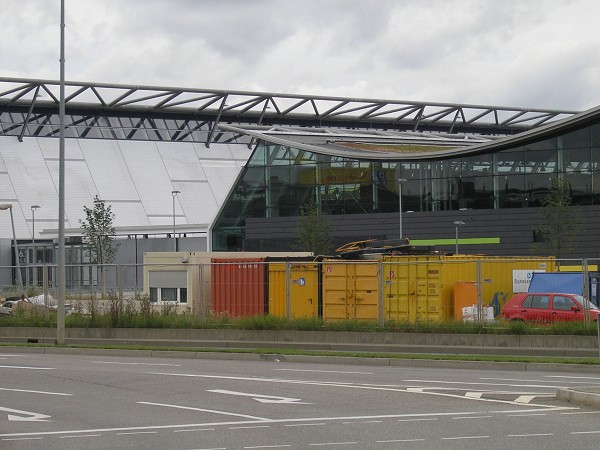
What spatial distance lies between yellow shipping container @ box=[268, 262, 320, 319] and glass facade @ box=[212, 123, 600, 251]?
1039 inches

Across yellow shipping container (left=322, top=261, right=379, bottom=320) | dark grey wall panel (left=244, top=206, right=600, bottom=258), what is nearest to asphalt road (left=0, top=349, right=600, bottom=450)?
yellow shipping container (left=322, top=261, right=379, bottom=320)

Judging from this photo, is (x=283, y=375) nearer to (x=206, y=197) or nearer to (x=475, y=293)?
(x=475, y=293)

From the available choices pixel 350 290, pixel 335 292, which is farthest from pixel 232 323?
Result: pixel 350 290

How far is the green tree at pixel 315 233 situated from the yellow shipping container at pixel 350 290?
24778 millimetres

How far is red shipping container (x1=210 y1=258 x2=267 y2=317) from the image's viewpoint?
1248 inches

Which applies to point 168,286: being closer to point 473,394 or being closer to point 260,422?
point 473,394

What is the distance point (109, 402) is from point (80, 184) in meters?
67.7

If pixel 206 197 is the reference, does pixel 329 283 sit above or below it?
below

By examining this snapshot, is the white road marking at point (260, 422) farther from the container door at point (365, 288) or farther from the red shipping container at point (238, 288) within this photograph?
the red shipping container at point (238, 288)

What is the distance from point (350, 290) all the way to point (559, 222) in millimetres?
22727

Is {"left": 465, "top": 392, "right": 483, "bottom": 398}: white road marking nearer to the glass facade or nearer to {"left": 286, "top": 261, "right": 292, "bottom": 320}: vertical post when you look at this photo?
{"left": 286, "top": 261, "right": 292, "bottom": 320}: vertical post

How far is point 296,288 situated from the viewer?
32469mm

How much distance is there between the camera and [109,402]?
52.0ft

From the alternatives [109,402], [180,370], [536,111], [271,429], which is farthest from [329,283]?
[536,111]
